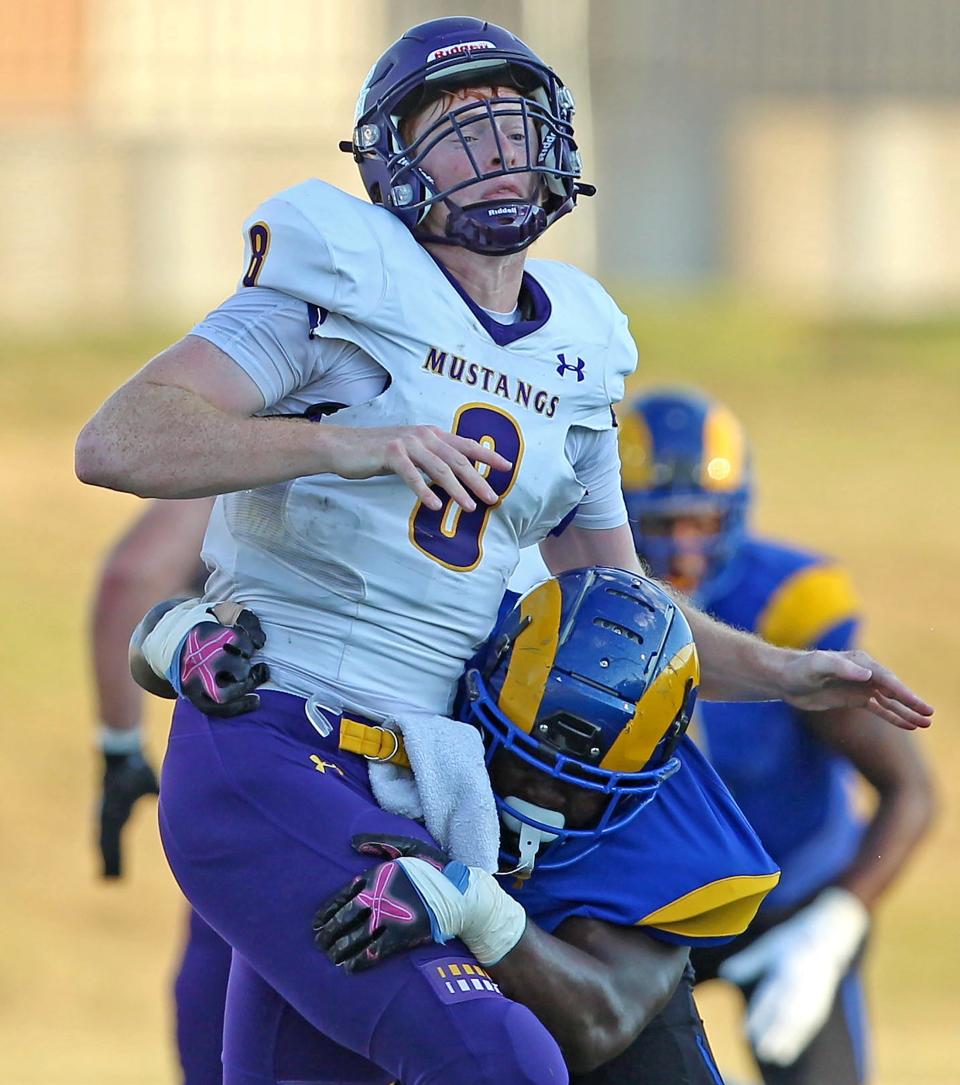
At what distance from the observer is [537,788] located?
294 centimetres

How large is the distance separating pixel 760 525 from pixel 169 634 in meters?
9.86

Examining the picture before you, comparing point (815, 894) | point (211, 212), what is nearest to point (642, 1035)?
point (815, 894)

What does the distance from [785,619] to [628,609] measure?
199cm

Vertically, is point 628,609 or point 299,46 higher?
point 299,46

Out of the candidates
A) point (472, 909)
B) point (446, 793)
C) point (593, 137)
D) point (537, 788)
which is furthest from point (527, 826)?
point (593, 137)

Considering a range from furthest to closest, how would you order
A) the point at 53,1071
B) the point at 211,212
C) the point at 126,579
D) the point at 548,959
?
the point at 211,212
the point at 53,1071
the point at 126,579
the point at 548,959

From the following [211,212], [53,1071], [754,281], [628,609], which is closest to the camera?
[628,609]

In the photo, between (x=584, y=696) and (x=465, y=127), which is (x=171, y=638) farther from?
(x=465, y=127)

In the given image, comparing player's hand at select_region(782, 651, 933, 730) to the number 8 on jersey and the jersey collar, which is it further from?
the jersey collar

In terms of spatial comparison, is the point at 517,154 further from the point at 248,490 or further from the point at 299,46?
the point at 299,46

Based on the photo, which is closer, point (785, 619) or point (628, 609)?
point (628, 609)

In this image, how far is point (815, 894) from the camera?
4836 millimetres

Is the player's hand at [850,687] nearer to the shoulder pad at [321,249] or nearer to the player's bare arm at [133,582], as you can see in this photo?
the shoulder pad at [321,249]

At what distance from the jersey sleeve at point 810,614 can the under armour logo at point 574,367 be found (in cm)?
192
